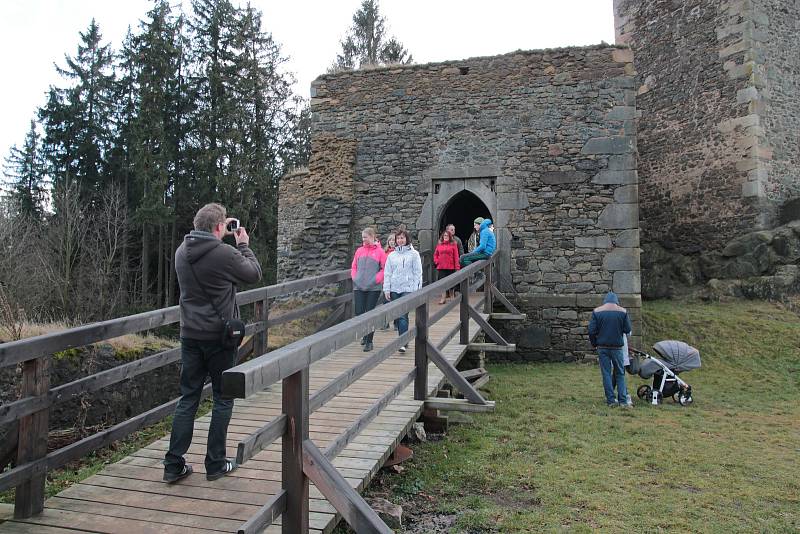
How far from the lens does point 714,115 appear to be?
47.4ft

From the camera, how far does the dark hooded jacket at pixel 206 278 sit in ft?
10.4

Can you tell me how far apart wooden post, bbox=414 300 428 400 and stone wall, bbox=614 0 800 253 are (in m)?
12.0

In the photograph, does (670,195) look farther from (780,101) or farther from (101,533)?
(101,533)

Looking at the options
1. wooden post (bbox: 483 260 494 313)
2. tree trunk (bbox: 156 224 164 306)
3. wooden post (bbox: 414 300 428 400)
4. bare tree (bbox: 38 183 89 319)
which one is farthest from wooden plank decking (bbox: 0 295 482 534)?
tree trunk (bbox: 156 224 164 306)

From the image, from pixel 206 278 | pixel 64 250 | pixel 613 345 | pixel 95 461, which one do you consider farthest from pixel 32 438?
pixel 64 250

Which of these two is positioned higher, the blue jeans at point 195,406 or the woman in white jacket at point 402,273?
the woman in white jacket at point 402,273

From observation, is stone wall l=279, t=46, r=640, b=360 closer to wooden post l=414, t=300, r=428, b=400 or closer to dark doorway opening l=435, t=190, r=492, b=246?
dark doorway opening l=435, t=190, r=492, b=246

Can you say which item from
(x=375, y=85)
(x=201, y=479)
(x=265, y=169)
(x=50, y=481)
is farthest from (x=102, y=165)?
(x=201, y=479)

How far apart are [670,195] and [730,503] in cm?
1336

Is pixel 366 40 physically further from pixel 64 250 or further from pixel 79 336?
pixel 79 336

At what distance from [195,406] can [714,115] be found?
14947 mm

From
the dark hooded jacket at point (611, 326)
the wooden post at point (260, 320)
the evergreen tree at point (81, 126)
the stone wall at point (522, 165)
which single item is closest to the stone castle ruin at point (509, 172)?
the stone wall at point (522, 165)

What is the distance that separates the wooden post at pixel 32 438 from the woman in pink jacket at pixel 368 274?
167 inches

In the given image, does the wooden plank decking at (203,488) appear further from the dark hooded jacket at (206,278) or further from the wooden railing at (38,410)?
the dark hooded jacket at (206,278)
